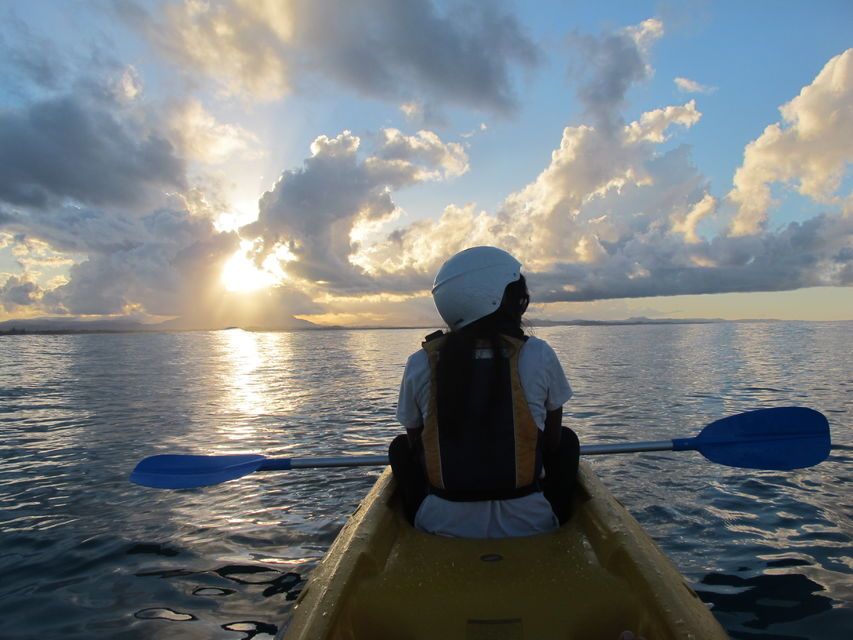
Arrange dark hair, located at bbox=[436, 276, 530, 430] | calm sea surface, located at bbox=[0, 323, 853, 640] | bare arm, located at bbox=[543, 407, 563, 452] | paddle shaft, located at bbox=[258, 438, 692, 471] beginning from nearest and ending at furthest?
dark hair, located at bbox=[436, 276, 530, 430] < bare arm, located at bbox=[543, 407, 563, 452] < calm sea surface, located at bbox=[0, 323, 853, 640] < paddle shaft, located at bbox=[258, 438, 692, 471]

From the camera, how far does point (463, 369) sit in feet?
9.61

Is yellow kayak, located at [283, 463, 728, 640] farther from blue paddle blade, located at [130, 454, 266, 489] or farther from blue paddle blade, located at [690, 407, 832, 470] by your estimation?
blue paddle blade, located at [130, 454, 266, 489]

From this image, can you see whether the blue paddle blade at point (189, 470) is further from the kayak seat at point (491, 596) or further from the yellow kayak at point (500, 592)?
the kayak seat at point (491, 596)

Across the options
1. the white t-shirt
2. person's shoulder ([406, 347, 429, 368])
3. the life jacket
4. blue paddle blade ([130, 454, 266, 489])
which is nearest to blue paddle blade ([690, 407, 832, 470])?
the white t-shirt

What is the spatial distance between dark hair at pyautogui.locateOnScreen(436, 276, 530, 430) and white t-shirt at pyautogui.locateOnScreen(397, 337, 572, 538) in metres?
0.13

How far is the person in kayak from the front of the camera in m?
2.94

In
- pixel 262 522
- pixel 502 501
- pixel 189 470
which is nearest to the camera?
pixel 502 501

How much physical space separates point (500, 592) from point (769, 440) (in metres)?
4.10

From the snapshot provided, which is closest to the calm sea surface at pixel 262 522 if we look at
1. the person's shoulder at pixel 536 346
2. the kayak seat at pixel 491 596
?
the kayak seat at pixel 491 596

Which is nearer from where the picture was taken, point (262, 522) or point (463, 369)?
point (463, 369)

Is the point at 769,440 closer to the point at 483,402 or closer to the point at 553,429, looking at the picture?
the point at 553,429

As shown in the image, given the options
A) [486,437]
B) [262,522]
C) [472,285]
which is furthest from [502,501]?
[262,522]

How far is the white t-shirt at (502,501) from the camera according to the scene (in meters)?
2.98

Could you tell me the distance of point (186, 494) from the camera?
7.28 m
